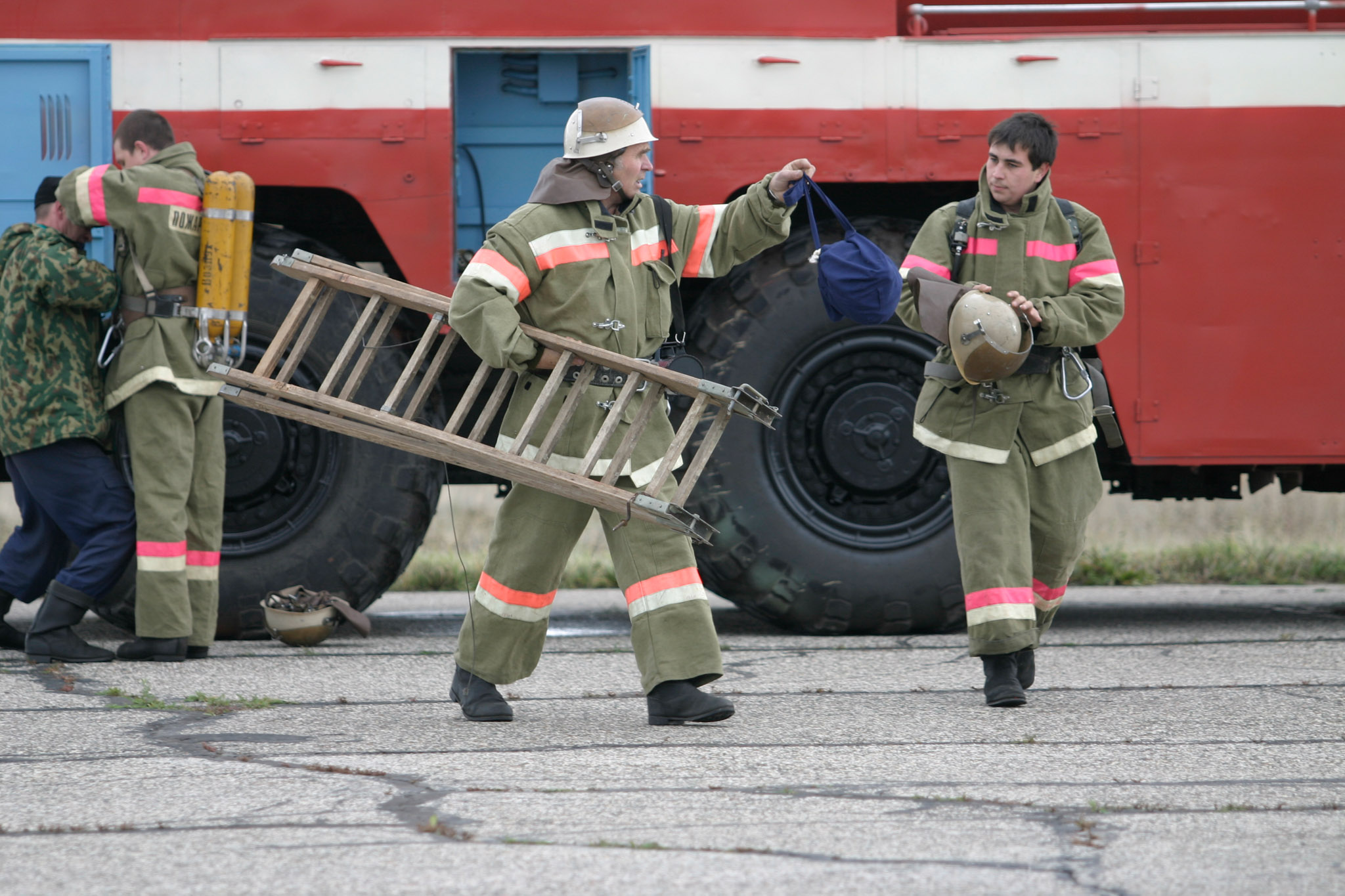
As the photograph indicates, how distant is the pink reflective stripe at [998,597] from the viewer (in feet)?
13.6

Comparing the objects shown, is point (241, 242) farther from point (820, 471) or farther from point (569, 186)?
point (820, 471)

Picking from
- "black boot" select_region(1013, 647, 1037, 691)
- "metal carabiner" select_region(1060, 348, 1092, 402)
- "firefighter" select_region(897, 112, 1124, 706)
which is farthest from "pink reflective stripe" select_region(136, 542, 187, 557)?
"metal carabiner" select_region(1060, 348, 1092, 402)

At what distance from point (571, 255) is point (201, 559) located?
6.48 feet

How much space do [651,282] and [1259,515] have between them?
6420mm

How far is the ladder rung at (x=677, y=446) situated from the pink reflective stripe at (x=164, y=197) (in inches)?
82.3

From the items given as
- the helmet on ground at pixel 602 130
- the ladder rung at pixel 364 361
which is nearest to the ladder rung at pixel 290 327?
the ladder rung at pixel 364 361

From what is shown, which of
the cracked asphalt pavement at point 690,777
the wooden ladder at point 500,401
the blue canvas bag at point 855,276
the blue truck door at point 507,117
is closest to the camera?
the cracked asphalt pavement at point 690,777

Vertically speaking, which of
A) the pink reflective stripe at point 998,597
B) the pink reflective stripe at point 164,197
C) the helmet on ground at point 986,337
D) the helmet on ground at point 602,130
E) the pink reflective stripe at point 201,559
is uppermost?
the helmet on ground at point 602,130

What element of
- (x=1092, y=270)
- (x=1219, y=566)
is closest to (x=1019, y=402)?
(x=1092, y=270)

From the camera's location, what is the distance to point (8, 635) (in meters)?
5.19

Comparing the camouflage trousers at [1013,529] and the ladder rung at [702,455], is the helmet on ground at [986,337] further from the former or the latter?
the ladder rung at [702,455]

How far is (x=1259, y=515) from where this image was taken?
924 centimetres

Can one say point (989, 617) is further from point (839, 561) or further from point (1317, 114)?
point (1317, 114)

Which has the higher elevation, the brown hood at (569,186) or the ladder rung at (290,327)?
the brown hood at (569,186)
